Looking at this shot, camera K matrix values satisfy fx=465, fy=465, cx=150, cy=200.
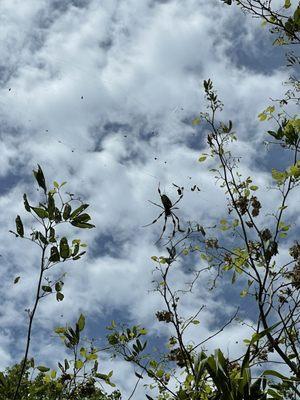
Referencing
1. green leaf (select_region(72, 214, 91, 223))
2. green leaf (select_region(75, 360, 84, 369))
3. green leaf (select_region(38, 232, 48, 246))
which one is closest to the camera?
green leaf (select_region(38, 232, 48, 246))

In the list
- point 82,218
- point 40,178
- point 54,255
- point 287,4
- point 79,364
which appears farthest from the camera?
point 287,4

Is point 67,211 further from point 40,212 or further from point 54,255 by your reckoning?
point 54,255

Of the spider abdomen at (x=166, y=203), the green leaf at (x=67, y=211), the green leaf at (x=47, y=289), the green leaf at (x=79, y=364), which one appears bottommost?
A: the green leaf at (x=79, y=364)

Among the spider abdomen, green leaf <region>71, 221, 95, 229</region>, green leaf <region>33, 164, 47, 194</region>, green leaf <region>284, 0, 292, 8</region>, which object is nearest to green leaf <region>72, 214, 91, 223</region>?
green leaf <region>71, 221, 95, 229</region>

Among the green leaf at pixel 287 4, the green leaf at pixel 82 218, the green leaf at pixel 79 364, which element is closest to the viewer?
the green leaf at pixel 82 218

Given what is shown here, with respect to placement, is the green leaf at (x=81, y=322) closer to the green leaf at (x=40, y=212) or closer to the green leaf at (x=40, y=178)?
the green leaf at (x=40, y=212)

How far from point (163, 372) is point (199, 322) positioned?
585mm

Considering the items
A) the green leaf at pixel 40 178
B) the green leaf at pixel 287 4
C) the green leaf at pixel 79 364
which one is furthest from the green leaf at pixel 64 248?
the green leaf at pixel 287 4

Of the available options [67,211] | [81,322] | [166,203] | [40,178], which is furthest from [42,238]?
[166,203]

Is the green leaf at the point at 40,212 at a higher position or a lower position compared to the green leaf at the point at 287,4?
lower

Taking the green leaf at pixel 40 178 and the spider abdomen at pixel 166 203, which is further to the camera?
the spider abdomen at pixel 166 203

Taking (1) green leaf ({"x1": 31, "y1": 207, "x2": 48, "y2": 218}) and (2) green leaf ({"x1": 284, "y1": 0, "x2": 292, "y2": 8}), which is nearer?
(1) green leaf ({"x1": 31, "y1": 207, "x2": 48, "y2": 218})

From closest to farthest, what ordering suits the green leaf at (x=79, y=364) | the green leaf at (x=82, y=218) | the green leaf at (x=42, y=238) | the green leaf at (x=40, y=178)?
1. the green leaf at (x=40, y=178)
2. the green leaf at (x=42, y=238)
3. the green leaf at (x=82, y=218)
4. the green leaf at (x=79, y=364)

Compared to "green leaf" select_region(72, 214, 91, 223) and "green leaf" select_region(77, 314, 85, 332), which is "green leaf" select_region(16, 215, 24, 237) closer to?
"green leaf" select_region(72, 214, 91, 223)
